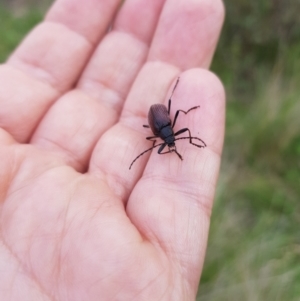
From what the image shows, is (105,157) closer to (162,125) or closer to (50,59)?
(162,125)

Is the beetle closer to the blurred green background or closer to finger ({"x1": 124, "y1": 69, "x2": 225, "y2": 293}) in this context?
finger ({"x1": 124, "y1": 69, "x2": 225, "y2": 293})

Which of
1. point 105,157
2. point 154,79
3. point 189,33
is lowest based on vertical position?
point 105,157

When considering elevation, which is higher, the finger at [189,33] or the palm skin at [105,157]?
the finger at [189,33]

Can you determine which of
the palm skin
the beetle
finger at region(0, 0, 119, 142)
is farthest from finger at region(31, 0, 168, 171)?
the beetle

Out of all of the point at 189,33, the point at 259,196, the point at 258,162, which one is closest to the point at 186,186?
the point at 189,33

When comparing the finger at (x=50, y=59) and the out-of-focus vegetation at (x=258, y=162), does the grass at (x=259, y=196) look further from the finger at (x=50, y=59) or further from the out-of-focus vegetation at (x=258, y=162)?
the finger at (x=50, y=59)

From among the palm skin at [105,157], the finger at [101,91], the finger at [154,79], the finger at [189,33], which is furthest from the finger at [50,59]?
the finger at [189,33]
